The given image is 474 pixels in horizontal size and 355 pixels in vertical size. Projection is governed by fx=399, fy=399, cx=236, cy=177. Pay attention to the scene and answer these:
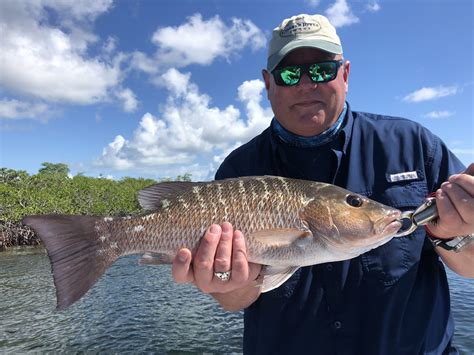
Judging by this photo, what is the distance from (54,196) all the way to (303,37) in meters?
39.6

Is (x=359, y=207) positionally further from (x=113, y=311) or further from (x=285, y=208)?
(x=113, y=311)

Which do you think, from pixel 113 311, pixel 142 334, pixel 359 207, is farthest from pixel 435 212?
pixel 113 311

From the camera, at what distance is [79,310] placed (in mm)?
16016

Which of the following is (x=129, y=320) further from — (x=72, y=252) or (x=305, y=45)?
(x=305, y=45)

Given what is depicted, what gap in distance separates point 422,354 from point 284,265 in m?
1.20

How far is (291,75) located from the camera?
11.2ft

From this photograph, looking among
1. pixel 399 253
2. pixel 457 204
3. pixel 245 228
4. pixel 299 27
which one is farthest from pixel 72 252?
pixel 457 204

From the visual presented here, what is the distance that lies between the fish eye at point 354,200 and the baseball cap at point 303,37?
1.23 m

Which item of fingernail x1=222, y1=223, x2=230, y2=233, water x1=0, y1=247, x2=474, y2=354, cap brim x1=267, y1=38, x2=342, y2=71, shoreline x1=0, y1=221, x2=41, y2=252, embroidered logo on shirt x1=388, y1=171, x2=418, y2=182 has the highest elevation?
cap brim x1=267, y1=38, x2=342, y2=71

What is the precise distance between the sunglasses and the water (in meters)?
10.4

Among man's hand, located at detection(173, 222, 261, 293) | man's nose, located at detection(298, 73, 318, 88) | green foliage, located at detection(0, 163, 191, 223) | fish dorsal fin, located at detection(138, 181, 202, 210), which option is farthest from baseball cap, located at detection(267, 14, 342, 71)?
green foliage, located at detection(0, 163, 191, 223)

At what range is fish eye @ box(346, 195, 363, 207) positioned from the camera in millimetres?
3164

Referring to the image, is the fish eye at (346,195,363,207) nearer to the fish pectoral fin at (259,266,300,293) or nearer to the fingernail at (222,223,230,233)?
the fish pectoral fin at (259,266,300,293)

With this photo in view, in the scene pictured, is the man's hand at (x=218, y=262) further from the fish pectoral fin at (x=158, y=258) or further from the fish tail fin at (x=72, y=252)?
the fish tail fin at (x=72, y=252)
